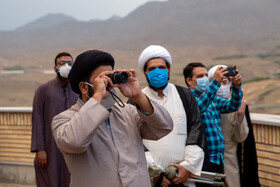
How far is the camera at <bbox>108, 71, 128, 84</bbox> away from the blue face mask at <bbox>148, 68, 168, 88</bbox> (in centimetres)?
135

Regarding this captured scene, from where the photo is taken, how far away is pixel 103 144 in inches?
80.9

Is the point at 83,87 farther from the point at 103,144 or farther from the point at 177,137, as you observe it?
the point at 177,137

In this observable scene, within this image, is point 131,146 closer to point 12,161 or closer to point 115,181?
point 115,181

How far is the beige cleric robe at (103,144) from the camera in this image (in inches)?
75.6

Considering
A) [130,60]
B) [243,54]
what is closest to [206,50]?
[243,54]

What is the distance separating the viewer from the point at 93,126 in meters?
1.91

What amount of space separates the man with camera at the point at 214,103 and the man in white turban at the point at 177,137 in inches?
8.6

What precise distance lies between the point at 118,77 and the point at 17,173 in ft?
16.6

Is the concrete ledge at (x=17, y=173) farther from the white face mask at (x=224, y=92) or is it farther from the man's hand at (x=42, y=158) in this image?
the white face mask at (x=224, y=92)

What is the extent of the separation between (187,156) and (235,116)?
136 cm

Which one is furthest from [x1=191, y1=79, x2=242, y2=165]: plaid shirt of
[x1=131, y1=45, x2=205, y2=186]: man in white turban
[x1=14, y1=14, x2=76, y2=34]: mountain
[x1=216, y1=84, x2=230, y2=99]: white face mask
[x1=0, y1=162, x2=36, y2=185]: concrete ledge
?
[x1=14, y1=14, x2=76, y2=34]: mountain

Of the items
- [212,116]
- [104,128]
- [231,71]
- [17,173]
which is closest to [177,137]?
[212,116]

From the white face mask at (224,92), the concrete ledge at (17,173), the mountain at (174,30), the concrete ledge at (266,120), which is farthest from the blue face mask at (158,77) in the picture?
the mountain at (174,30)

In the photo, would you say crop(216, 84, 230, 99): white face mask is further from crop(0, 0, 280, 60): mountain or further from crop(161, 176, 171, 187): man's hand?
crop(0, 0, 280, 60): mountain
